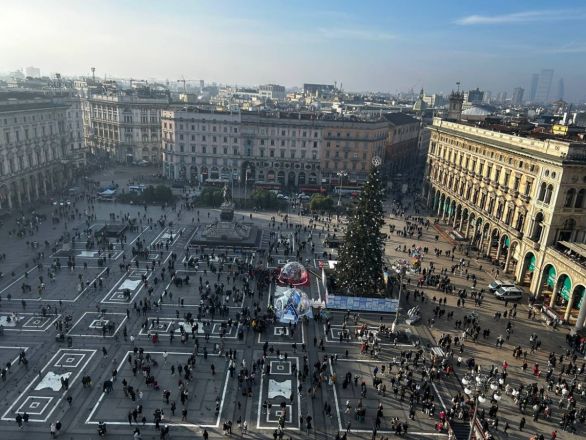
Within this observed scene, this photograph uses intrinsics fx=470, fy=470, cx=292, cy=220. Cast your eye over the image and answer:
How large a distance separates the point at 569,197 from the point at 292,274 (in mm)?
28697

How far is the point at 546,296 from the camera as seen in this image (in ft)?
162

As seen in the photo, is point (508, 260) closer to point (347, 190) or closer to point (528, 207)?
point (528, 207)

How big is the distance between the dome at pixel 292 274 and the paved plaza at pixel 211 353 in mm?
1642

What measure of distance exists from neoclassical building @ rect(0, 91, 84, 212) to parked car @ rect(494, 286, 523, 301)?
69.0 metres

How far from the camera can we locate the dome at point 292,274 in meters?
48.0

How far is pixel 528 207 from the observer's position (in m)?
52.2

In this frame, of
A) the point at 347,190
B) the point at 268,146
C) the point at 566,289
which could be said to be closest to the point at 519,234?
the point at 566,289

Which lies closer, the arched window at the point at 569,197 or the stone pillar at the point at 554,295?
the stone pillar at the point at 554,295

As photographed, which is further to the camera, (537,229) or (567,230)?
(537,229)

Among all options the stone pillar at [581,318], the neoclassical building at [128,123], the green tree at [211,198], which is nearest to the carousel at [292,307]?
the stone pillar at [581,318]

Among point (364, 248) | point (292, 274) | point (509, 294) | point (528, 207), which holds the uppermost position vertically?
point (528, 207)

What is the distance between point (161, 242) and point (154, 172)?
161 ft

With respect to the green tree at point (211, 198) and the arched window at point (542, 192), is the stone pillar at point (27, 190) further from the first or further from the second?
the arched window at point (542, 192)

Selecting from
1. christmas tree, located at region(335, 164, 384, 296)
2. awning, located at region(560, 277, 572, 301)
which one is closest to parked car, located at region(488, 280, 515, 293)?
awning, located at region(560, 277, 572, 301)
